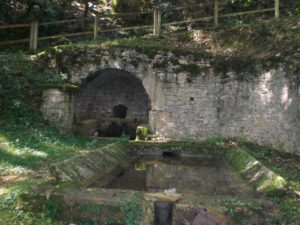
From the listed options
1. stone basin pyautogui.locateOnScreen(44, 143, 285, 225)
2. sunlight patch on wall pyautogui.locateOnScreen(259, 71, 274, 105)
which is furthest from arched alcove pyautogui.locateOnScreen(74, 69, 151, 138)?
sunlight patch on wall pyautogui.locateOnScreen(259, 71, 274, 105)

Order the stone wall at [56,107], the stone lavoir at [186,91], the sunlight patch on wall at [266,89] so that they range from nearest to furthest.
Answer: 1. the sunlight patch on wall at [266,89]
2. the stone lavoir at [186,91]
3. the stone wall at [56,107]

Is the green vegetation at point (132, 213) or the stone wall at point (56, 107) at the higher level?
the stone wall at point (56, 107)

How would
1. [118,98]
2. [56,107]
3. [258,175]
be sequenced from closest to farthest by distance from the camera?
1. [258,175]
2. [56,107]
3. [118,98]

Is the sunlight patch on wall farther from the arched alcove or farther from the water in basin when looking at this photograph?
the arched alcove

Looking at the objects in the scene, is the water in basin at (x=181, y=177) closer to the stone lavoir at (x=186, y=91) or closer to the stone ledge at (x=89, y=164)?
the stone ledge at (x=89, y=164)

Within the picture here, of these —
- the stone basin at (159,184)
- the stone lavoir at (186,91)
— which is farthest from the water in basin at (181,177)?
the stone lavoir at (186,91)

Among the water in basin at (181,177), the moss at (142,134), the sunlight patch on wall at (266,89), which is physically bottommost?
the water in basin at (181,177)

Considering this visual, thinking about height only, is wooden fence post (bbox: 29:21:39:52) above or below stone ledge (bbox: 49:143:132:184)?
above

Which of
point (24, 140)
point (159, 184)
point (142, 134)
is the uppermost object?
point (142, 134)

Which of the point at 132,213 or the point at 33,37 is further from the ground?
the point at 33,37

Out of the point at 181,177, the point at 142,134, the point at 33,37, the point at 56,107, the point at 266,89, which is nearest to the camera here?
the point at 181,177

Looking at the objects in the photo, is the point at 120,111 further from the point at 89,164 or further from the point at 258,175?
the point at 258,175

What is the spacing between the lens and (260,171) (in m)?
6.19

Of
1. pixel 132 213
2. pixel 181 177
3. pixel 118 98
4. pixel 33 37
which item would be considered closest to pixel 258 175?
pixel 181 177
